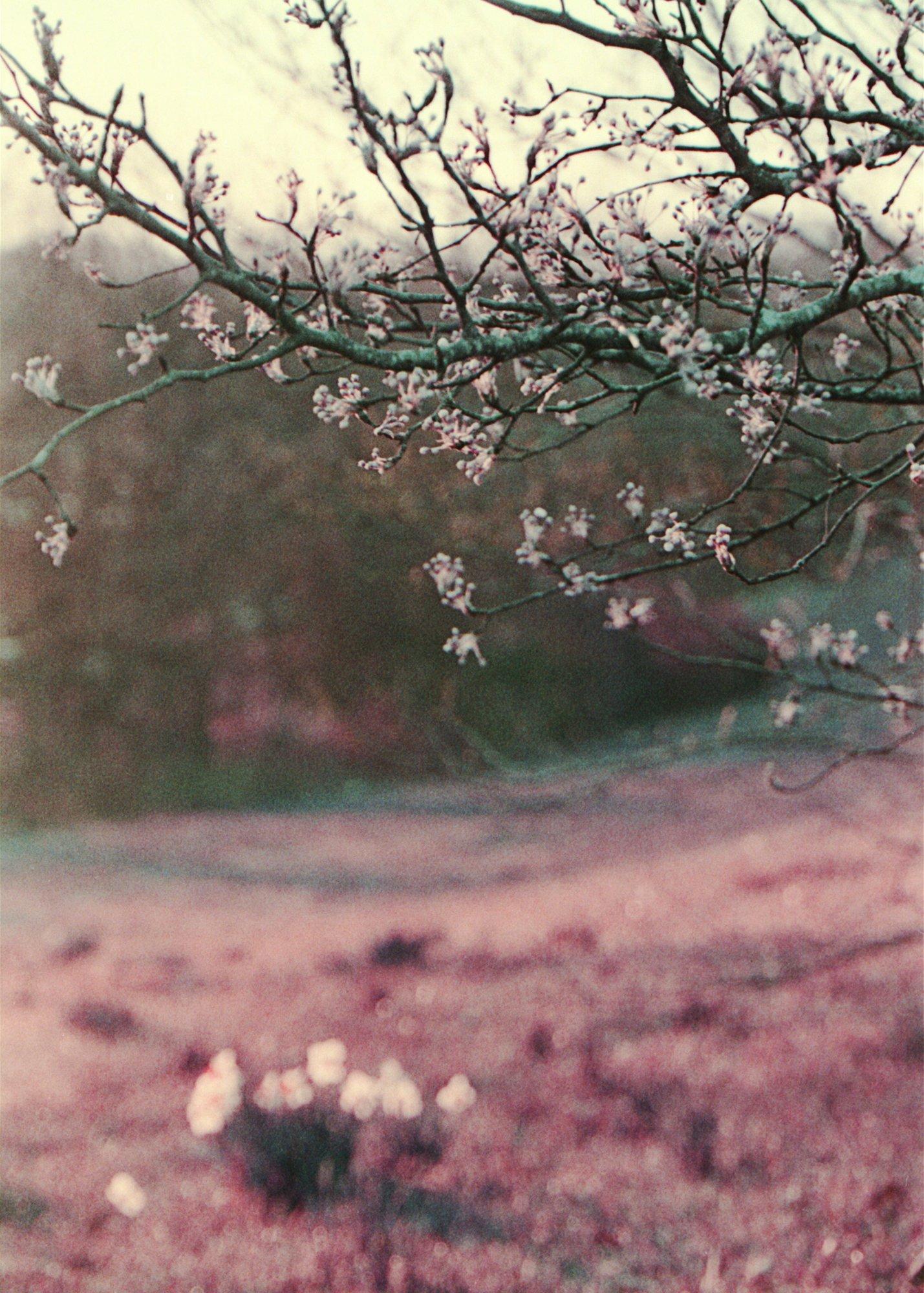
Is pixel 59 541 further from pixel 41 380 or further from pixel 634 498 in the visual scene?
pixel 634 498

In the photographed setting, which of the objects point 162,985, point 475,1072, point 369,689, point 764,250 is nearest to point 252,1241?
point 475,1072

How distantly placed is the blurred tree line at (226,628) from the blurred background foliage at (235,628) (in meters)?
0.03

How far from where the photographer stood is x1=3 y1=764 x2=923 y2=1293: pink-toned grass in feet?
17.6

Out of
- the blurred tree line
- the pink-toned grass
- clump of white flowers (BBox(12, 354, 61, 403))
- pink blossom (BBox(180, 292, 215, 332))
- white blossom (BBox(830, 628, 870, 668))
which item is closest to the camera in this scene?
clump of white flowers (BBox(12, 354, 61, 403))

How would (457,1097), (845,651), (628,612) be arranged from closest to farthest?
1. (628,612)
2. (845,651)
3. (457,1097)

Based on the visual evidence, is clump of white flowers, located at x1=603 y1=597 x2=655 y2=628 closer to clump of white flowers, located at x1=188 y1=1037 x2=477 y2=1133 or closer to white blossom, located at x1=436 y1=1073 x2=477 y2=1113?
clump of white flowers, located at x1=188 y1=1037 x2=477 y2=1133

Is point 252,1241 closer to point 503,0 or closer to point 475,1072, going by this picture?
point 475,1072

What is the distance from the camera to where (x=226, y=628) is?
15398mm

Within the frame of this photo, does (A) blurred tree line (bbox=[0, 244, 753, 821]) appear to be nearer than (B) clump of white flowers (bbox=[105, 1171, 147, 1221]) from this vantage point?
No

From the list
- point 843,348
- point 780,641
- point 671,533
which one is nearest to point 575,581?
point 671,533

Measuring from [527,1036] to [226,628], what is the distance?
28.5 feet

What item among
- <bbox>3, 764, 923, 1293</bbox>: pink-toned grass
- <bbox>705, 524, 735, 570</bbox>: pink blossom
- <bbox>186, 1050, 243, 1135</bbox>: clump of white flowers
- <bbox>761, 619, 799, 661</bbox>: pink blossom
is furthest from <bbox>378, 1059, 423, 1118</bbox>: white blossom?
<bbox>705, 524, 735, 570</bbox>: pink blossom

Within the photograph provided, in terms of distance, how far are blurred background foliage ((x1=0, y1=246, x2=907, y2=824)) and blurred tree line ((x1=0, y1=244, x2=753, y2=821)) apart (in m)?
0.03

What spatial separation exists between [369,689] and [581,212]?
11.9 m
